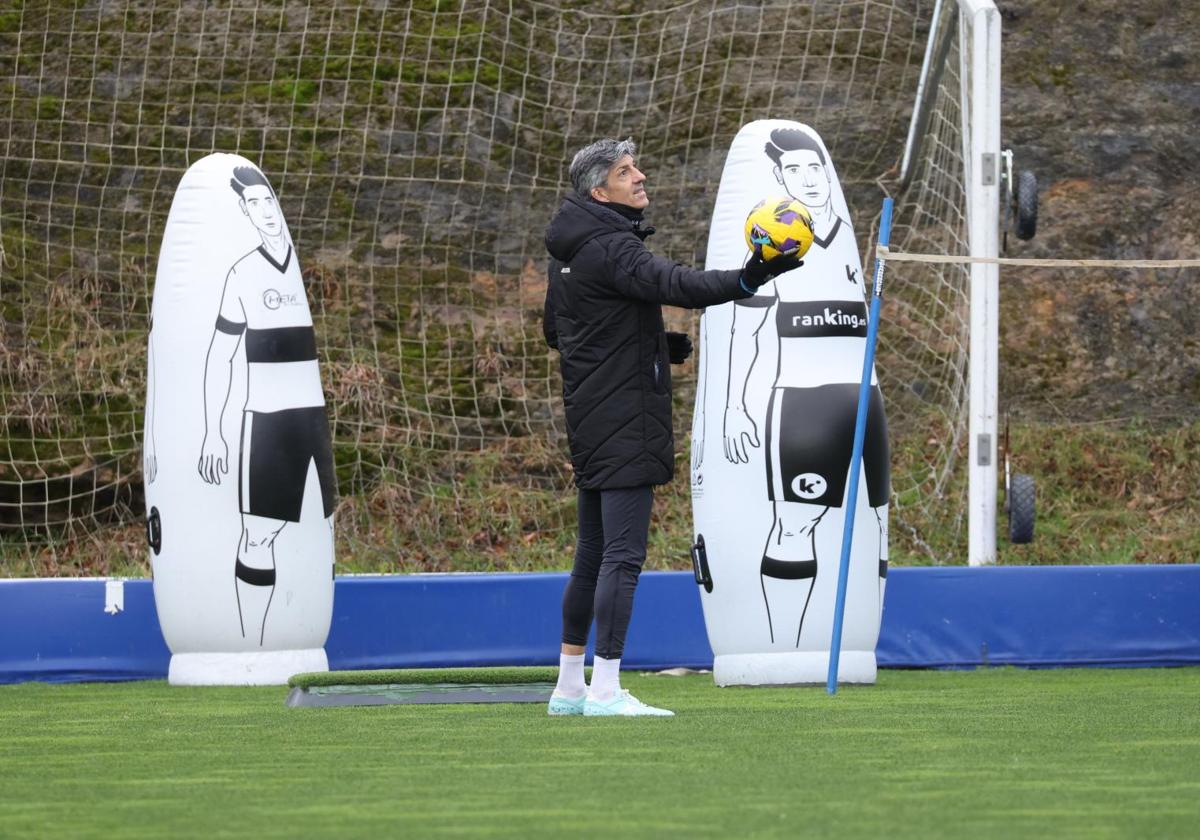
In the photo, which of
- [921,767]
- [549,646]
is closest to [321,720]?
[921,767]

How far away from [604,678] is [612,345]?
2.88 ft

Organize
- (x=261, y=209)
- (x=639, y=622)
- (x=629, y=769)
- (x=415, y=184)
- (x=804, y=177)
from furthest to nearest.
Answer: (x=415, y=184) < (x=639, y=622) < (x=261, y=209) < (x=804, y=177) < (x=629, y=769)

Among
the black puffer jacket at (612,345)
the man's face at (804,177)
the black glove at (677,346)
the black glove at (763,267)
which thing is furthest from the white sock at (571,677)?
the man's face at (804,177)

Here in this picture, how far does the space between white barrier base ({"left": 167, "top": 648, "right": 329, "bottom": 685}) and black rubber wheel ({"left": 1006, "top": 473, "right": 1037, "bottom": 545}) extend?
111 inches

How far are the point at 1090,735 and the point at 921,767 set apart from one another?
78cm

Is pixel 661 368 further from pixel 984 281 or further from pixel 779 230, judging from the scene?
pixel 984 281

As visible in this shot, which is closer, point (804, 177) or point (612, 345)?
point (612, 345)

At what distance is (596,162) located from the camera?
503 centimetres

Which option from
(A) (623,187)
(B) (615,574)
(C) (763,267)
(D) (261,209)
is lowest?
(B) (615,574)

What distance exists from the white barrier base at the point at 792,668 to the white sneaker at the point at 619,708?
1.17m

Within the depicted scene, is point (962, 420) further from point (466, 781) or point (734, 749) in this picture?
point (466, 781)

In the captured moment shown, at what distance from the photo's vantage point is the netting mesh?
965 centimetres

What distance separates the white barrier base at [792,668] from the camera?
6020 millimetres

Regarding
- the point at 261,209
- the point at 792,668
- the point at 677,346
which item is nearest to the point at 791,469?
the point at 792,668
